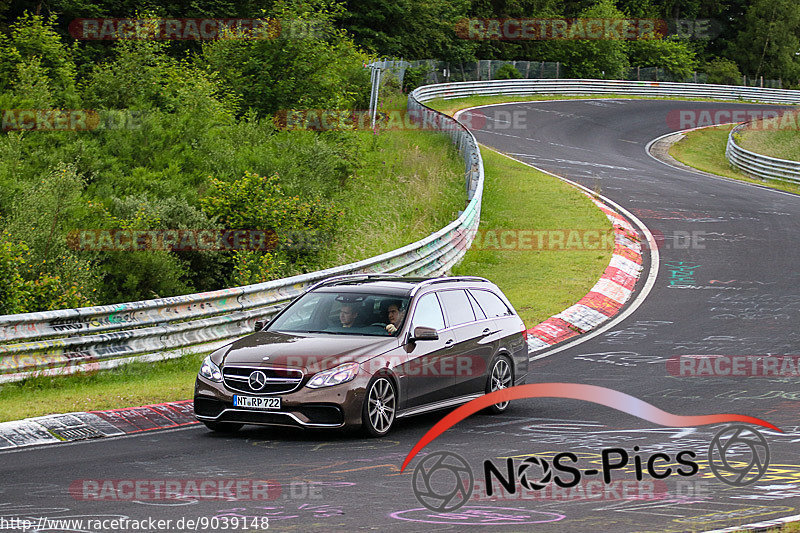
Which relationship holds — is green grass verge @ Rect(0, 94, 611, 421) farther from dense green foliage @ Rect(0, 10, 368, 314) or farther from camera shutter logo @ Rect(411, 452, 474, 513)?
camera shutter logo @ Rect(411, 452, 474, 513)

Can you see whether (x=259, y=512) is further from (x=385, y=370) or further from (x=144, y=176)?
(x=144, y=176)

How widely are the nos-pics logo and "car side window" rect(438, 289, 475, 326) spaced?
2848mm

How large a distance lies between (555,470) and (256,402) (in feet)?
10.2

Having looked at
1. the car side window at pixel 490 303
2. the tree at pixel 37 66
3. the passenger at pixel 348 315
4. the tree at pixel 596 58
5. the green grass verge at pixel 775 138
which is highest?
the tree at pixel 596 58

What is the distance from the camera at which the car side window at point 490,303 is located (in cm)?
1223

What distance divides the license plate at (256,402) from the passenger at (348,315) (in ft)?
5.03

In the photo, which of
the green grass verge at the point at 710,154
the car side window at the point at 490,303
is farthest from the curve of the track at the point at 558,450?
the green grass verge at the point at 710,154

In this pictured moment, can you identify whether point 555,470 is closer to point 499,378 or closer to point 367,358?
point 367,358

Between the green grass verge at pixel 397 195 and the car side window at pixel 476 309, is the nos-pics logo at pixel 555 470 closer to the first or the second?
the car side window at pixel 476 309

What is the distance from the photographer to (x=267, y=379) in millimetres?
9680

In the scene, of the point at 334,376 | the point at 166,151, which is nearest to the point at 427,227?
the point at 166,151

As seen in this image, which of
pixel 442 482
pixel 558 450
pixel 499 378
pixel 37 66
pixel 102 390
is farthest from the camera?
pixel 37 66

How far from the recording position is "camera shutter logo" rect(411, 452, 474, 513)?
284 inches

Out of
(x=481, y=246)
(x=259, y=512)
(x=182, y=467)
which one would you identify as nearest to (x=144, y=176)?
(x=481, y=246)
